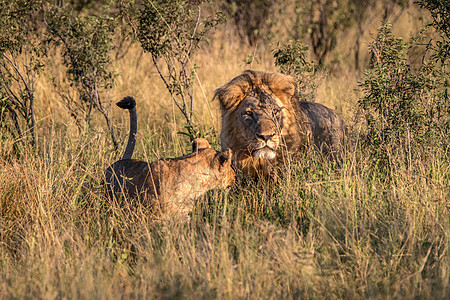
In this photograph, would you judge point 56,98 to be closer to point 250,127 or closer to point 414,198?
point 250,127

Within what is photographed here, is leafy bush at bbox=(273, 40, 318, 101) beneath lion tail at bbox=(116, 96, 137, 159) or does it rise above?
above

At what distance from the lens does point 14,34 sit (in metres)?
6.23

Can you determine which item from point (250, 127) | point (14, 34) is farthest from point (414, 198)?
point (14, 34)

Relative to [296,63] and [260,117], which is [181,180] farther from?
[296,63]

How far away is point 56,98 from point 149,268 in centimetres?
562

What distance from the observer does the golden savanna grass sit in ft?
10.0

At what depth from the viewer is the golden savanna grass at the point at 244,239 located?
3.06 metres

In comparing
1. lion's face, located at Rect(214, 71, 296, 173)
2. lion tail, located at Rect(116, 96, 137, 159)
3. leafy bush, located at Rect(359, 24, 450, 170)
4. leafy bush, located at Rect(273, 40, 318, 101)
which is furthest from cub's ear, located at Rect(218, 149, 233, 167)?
leafy bush, located at Rect(273, 40, 318, 101)

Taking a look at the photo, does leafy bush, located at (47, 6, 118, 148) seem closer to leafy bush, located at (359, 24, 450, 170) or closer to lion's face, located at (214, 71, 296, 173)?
lion's face, located at (214, 71, 296, 173)

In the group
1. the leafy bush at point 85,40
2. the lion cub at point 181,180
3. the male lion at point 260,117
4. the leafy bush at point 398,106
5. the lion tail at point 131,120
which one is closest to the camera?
the lion cub at point 181,180

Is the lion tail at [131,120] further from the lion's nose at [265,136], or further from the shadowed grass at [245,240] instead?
the lion's nose at [265,136]

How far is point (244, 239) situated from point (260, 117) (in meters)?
1.26

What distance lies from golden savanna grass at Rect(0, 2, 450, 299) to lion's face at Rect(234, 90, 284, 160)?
32 cm

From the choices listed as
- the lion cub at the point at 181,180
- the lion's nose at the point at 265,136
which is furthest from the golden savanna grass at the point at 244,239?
the lion's nose at the point at 265,136
